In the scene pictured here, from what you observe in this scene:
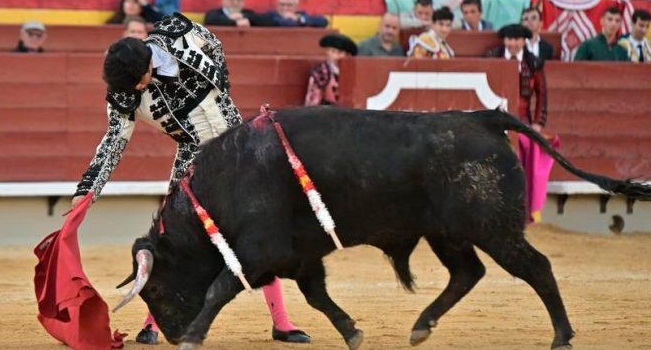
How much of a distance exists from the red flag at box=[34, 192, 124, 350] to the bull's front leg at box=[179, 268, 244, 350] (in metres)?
0.55

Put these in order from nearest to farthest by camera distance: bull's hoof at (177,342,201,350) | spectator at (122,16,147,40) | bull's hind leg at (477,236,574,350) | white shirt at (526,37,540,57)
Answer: bull's hoof at (177,342,201,350) < bull's hind leg at (477,236,574,350) < spectator at (122,16,147,40) < white shirt at (526,37,540,57)

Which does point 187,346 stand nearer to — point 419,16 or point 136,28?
point 136,28

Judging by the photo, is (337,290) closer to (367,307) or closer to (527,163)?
(367,307)

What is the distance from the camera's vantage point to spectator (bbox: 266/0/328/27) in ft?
32.7

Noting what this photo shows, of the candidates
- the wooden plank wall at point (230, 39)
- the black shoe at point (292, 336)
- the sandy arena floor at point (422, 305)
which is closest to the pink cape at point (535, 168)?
the sandy arena floor at point (422, 305)

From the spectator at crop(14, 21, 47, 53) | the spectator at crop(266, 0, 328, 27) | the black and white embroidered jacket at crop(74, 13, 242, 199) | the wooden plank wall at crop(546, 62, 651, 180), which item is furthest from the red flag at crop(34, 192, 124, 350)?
the wooden plank wall at crop(546, 62, 651, 180)

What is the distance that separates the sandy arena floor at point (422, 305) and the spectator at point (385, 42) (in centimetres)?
141

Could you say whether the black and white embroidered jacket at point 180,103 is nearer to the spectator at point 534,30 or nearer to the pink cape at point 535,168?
the pink cape at point 535,168

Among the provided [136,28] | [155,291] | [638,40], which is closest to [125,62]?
[155,291]

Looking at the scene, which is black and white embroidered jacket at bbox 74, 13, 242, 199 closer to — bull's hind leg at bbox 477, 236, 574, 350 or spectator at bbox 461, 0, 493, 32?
bull's hind leg at bbox 477, 236, 574, 350

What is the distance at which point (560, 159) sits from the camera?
17.0 ft

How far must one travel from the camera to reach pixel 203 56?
17.5ft

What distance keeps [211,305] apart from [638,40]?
20.8 feet

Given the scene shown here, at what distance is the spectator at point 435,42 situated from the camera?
9617mm
